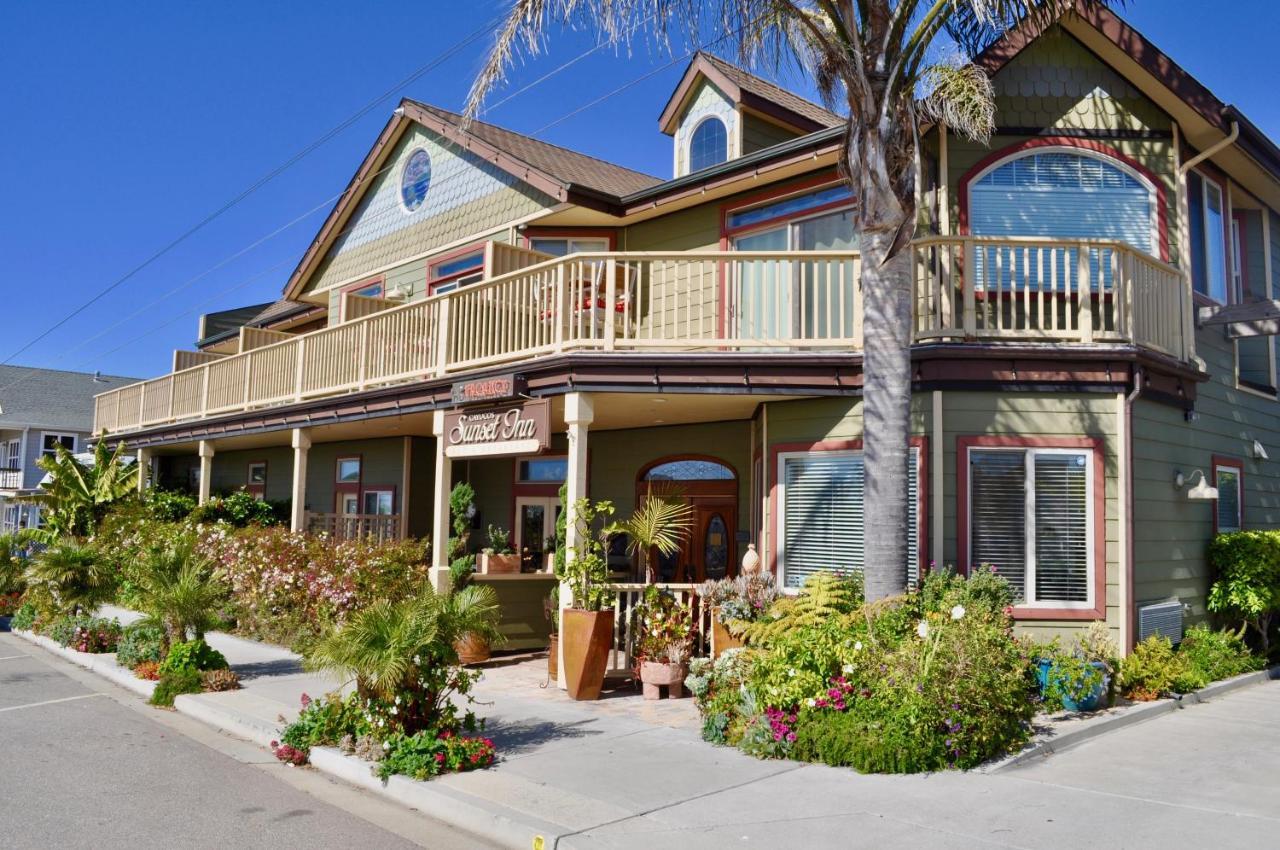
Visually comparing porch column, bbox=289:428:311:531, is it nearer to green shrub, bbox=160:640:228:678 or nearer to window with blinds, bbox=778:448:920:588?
green shrub, bbox=160:640:228:678

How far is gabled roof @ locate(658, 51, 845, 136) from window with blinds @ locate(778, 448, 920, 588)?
701 cm

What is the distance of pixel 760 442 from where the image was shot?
1249 cm

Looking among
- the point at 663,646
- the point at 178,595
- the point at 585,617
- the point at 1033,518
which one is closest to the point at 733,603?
the point at 663,646

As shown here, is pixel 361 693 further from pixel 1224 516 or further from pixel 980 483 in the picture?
pixel 1224 516

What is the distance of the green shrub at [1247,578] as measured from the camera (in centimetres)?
1164

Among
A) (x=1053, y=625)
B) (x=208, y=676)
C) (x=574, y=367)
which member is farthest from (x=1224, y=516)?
(x=208, y=676)

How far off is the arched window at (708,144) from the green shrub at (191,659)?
10.6m

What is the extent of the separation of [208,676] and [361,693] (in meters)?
4.05

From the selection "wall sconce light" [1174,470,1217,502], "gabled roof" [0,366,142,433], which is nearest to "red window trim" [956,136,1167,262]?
"wall sconce light" [1174,470,1217,502]

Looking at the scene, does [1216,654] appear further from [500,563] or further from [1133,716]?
[500,563]

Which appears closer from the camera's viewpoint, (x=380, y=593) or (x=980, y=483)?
(x=980, y=483)

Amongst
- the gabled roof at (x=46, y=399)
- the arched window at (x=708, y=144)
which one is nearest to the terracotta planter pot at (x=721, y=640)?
the arched window at (x=708, y=144)

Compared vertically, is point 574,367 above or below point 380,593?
above

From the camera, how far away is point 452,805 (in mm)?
6777
